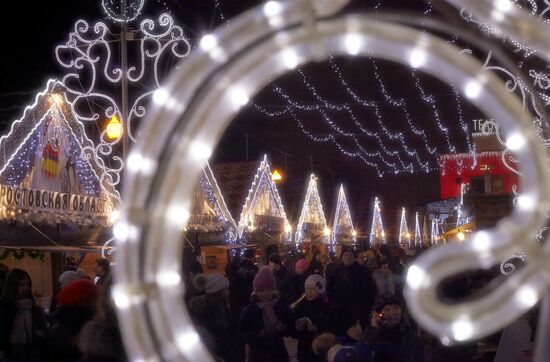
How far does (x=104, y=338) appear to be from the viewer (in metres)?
5.52

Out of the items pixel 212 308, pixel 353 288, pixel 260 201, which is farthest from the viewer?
pixel 260 201

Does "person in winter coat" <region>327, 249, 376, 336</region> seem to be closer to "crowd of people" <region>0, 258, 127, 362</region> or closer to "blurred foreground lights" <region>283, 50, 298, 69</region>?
"crowd of people" <region>0, 258, 127, 362</region>

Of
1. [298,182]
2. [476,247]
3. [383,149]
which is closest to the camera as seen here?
[476,247]

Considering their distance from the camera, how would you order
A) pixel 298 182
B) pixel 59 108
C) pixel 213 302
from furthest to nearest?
1. pixel 298 182
2. pixel 59 108
3. pixel 213 302

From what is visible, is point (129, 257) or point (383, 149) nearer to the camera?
point (129, 257)

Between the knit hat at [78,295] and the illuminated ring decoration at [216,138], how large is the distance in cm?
352

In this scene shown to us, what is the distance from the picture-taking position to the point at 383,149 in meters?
38.4

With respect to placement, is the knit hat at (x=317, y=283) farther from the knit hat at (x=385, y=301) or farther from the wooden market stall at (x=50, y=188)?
the wooden market stall at (x=50, y=188)

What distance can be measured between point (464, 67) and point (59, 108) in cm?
1088

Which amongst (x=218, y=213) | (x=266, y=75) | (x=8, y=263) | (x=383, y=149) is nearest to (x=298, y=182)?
(x=383, y=149)

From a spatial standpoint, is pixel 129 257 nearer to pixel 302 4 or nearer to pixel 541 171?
pixel 302 4

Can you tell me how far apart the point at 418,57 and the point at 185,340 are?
1.24m

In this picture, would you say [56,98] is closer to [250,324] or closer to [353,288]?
[353,288]

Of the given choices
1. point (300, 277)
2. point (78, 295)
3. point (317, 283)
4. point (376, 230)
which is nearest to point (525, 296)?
point (78, 295)
